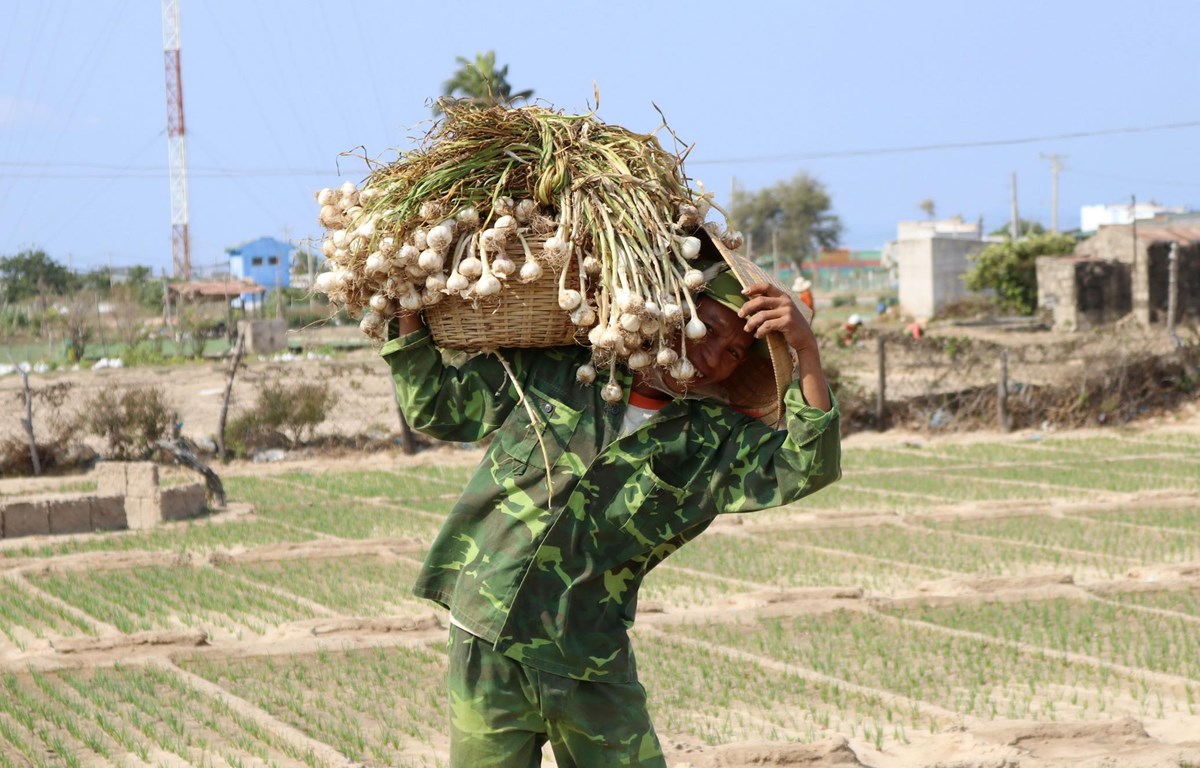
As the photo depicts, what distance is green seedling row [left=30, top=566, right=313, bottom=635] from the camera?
844 cm

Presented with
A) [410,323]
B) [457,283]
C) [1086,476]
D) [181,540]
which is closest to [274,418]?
[181,540]

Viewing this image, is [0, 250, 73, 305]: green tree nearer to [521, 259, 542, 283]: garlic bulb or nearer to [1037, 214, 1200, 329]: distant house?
[1037, 214, 1200, 329]: distant house

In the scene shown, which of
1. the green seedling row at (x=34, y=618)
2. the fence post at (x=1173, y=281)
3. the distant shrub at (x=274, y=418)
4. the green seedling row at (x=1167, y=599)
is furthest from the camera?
the fence post at (x=1173, y=281)

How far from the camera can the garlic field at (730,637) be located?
5715mm

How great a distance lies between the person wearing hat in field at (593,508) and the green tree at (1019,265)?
34.5m

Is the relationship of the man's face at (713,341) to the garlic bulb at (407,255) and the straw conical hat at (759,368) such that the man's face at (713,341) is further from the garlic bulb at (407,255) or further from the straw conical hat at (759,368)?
the garlic bulb at (407,255)

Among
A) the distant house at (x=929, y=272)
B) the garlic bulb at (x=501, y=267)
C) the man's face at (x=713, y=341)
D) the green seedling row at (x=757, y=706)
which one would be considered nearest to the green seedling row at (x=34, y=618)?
the green seedling row at (x=757, y=706)

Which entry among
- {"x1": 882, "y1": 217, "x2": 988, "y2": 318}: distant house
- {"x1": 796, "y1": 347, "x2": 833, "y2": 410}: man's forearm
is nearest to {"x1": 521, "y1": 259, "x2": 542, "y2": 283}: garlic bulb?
{"x1": 796, "y1": 347, "x2": 833, "y2": 410}: man's forearm

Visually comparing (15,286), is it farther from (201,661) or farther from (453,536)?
(453,536)

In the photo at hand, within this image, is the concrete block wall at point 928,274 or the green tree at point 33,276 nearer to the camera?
the green tree at point 33,276

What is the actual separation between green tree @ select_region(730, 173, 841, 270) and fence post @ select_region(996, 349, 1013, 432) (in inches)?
2292

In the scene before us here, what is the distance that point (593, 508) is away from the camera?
10.2 ft

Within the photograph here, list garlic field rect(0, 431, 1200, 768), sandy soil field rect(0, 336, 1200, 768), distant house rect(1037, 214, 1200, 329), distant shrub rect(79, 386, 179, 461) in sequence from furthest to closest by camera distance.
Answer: distant house rect(1037, 214, 1200, 329), distant shrub rect(79, 386, 179, 461), garlic field rect(0, 431, 1200, 768), sandy soil field rect(0, 336, 1200, 768)

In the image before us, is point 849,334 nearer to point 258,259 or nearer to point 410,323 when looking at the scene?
point 410,323
